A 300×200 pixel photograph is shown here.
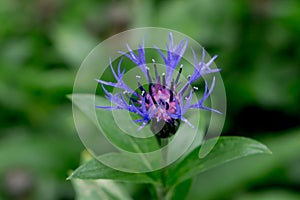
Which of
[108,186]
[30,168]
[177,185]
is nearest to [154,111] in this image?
[177,185]

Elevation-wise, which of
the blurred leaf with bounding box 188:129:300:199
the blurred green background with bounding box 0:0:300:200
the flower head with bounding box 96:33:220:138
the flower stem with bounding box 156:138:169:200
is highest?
the flower head with bounding box 96:33:220:138

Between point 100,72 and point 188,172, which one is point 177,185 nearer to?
point 188,172

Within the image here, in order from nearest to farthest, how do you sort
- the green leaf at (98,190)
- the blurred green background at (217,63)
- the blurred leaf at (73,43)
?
the green leaf at (98,190) < the blurred green background at (217,63) < the blurred leaf at (73,43)

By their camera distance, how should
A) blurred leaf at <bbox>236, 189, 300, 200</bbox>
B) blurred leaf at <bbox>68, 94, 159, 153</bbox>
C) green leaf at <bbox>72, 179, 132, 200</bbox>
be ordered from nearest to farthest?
1. blurred leaf at <bbox>68, 94, 159, 153</bbox>
2. green leaf at <bbox>72, 179, 132, 200</bbox>
3. blurred leaf at <bbox>236, 189, 300, 200</bbox>

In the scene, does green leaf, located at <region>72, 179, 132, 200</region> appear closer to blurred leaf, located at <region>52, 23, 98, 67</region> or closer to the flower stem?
the flower stem

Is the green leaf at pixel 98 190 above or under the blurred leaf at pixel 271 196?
above

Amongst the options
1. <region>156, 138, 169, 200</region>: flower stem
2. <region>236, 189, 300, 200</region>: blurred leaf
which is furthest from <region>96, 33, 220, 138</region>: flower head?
<region>236, 189, 300, 200</region>: blurred leaf

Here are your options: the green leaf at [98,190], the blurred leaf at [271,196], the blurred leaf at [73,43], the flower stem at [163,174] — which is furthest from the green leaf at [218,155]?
the blurred leaf at [73,43]

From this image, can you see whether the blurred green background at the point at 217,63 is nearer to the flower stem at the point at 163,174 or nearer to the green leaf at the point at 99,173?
the flower stem at the point at 163,174
